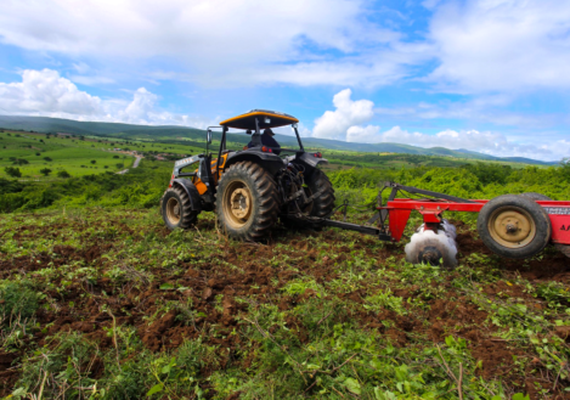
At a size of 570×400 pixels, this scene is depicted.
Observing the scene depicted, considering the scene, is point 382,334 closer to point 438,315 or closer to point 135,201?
point 438,315

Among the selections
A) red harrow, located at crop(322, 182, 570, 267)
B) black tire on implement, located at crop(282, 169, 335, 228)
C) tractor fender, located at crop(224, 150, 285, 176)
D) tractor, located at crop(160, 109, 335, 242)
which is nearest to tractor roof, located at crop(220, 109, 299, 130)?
tractor, located at crop(160, 109, 335, 242)

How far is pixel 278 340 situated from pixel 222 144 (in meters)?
4.96

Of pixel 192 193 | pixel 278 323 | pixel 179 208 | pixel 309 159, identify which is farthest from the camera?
pixel 179 208

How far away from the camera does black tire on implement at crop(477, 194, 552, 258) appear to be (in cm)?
325

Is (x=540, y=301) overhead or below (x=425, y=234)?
below

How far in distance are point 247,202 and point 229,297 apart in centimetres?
256

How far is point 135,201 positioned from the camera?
11578mm

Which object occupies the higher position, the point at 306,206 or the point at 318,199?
the point at 318,199

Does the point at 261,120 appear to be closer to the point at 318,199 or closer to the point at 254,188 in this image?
the point at 254,188

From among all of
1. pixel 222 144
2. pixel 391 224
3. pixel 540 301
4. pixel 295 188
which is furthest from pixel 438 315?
pixel 222 144

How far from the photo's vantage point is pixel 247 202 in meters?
5.51

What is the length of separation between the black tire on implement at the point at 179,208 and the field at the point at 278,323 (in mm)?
1556

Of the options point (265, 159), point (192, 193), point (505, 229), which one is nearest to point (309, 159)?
point (265, 159)

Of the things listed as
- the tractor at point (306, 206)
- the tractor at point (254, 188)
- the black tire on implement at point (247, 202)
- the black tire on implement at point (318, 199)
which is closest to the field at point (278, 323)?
the tractor at point (306, 206)
